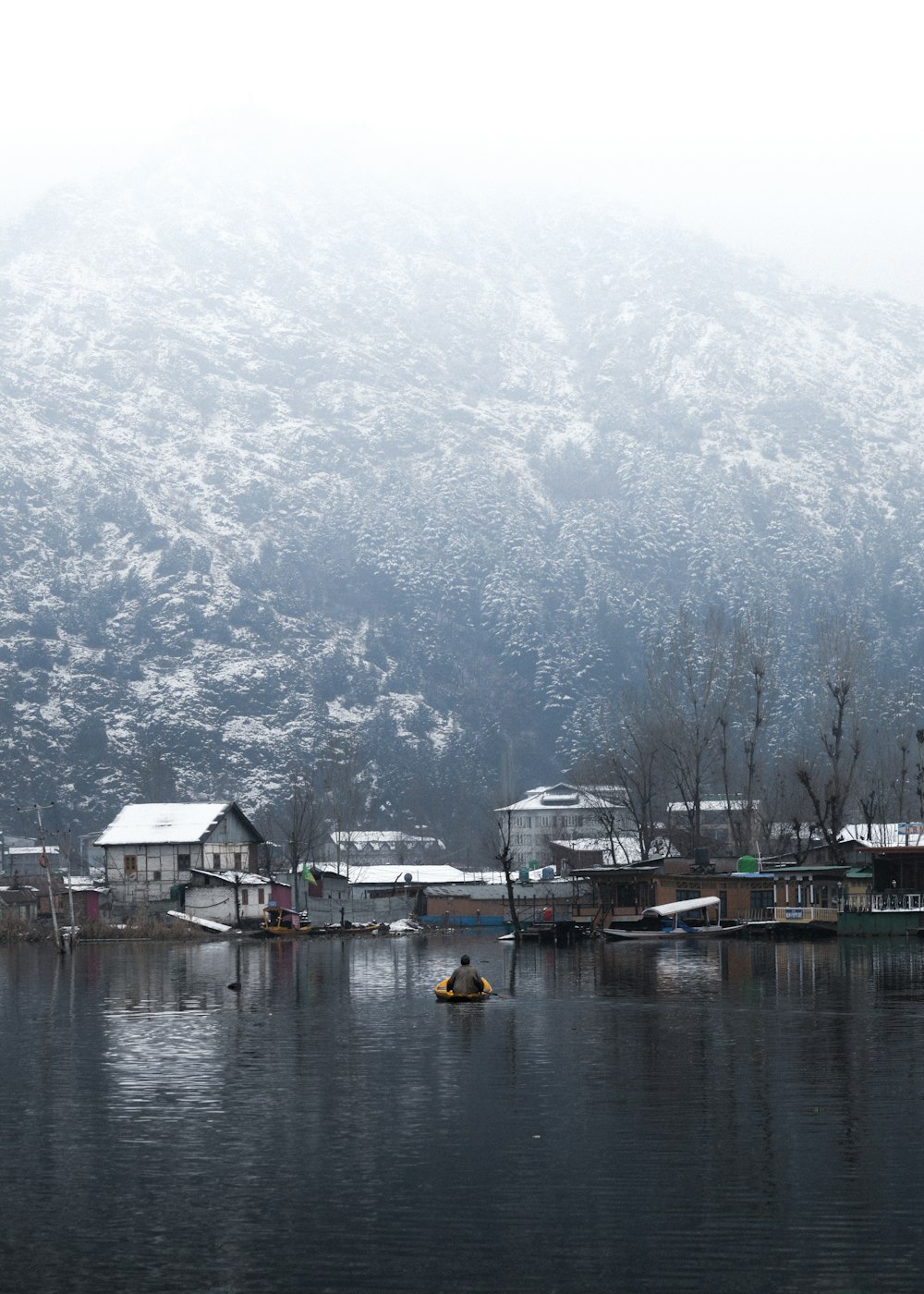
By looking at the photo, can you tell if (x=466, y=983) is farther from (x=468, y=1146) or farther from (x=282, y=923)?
(x=282, y=923)

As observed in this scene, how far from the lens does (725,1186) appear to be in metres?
22.9

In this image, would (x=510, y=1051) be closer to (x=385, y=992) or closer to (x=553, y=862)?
(x=385, y=992)

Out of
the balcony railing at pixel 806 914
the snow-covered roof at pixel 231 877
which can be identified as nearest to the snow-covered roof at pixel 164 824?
the snow-covered roof at pixel 231 877

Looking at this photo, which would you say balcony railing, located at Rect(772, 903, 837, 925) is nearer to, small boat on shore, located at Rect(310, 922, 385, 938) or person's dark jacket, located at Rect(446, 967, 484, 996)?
small boat on shore, located at Rect(310, 922, 385, 938)

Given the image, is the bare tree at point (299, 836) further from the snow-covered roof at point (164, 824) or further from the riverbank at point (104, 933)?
the riverbank at point (104, 933)

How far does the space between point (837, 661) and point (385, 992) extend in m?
89.0

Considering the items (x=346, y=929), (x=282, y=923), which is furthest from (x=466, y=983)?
(x=346, y=929)

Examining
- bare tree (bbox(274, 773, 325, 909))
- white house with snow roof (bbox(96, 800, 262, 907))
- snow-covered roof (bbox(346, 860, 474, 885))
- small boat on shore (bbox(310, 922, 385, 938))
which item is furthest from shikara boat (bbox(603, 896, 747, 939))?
snow-covered roof (bbox(346, 860, 474, 885))

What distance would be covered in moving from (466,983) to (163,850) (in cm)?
7455

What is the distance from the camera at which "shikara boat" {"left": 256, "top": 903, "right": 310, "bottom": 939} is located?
377ft

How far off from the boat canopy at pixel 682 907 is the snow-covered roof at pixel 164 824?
37896 millimetres

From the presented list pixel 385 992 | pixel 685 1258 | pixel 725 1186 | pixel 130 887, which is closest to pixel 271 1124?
pixel 725 1186

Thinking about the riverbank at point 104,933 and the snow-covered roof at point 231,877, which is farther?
the snow-covered roof at point 231,877

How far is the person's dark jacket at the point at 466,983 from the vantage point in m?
53.1
